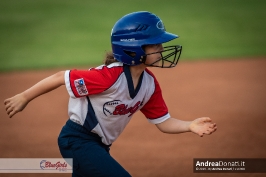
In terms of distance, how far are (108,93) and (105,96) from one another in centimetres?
4

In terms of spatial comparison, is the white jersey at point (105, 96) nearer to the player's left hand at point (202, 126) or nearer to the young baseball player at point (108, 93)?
the young baseball player at point (108, 93)

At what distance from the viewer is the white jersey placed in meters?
3.63

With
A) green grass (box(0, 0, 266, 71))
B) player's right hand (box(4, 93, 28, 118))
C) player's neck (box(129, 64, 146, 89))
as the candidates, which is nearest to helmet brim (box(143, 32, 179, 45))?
player's neck (box(129, 64, 146, 89))

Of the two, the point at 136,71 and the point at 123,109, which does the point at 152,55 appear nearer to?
the point at 136,71

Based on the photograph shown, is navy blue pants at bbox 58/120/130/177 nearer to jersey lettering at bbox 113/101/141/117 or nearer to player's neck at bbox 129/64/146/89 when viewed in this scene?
jersey lettering at bbox 113/101/141/117

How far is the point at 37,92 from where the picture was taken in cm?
358

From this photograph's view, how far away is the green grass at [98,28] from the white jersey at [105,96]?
18.6 feet

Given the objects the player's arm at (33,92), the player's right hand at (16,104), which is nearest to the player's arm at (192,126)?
the player's arm at (33,92)

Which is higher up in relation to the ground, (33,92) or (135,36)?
(135,36)

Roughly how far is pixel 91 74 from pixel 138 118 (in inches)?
135

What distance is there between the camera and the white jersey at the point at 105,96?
3631 millimetres

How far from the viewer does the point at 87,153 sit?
370 centimetres

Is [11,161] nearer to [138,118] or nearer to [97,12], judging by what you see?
[138,118]

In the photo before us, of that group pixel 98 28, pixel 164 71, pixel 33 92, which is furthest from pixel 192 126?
pixel 98 28
